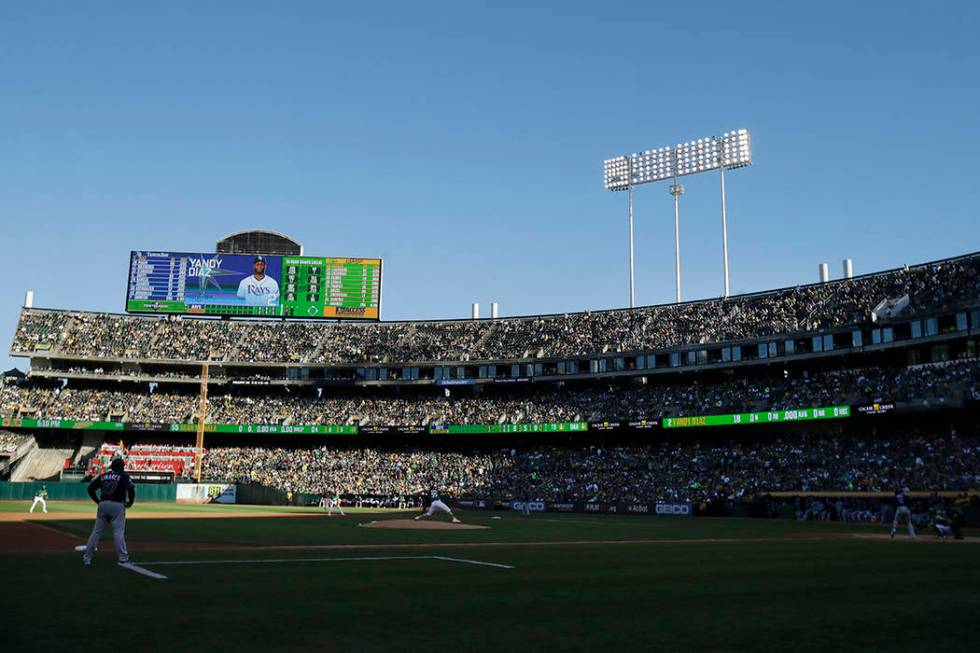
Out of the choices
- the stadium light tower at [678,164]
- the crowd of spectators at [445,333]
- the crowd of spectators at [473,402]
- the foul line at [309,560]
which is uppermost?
the stadium light tower at [678,164]

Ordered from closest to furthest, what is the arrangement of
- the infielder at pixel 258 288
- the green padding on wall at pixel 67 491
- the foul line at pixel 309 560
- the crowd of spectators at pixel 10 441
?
the foul line at pixel 309 560 < the green padding on wall at pixel 67 491 < the crowd of spectators at pixel 10 441 < the infielder at pixel 258 288

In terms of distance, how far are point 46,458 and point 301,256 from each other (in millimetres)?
31492

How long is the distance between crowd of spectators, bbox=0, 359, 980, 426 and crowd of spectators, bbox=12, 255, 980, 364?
155 inches

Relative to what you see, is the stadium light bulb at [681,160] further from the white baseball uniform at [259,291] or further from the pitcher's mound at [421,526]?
the pitcher's mound at [421,526]

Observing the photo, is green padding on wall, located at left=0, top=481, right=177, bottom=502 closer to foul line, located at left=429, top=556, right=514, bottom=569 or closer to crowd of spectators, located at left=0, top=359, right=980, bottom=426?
crowd of spectators, located at left=0, top=359, right=980, bottom=426

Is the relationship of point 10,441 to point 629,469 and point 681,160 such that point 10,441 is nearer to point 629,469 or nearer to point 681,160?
point 629,469

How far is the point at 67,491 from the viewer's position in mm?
62844

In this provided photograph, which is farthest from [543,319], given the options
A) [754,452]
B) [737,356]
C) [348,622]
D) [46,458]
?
[348,622]

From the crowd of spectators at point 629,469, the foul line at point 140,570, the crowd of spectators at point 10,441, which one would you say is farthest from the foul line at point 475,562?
the crowd of spectators at point 10,441

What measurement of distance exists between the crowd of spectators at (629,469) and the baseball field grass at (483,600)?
34.6 meters

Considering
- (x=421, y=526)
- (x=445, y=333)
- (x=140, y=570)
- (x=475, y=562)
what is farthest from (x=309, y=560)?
(x=445, y=333)

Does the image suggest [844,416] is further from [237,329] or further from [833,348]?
[237,329]

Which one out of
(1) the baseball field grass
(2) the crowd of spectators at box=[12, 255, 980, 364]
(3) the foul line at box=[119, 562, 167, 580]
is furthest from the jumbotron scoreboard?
(3) the foul line at box=[119, 562, 167, 580]

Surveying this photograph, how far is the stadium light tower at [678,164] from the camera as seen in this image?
72750 mm
